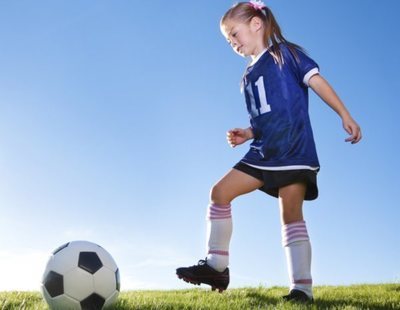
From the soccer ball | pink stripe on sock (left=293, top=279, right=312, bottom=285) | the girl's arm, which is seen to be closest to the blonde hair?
the girl's arm

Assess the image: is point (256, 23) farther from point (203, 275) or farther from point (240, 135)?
point (203, 275)

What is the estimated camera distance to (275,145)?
529cm

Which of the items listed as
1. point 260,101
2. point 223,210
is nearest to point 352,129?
point 260,101

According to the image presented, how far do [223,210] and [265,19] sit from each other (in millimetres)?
2192

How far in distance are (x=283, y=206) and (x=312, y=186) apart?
0.38m

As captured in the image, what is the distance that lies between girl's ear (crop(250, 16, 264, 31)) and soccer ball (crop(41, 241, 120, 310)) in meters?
2.96

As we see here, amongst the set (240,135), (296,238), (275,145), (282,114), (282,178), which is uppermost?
(282,114)

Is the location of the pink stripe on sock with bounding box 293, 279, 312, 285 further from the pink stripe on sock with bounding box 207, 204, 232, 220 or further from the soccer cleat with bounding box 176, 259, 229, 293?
the pink stripe on sock with bounding box 207, 204, 232, 220

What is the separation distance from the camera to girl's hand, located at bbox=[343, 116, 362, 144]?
16.3ft

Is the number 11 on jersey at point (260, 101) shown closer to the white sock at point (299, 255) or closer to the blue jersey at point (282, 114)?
the blue jersey at point (282, 114)

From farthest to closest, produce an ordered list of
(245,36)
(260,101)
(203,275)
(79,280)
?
(245,36) < (260,101) < (203,275) < (79,280)

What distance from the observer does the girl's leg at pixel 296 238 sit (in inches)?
202

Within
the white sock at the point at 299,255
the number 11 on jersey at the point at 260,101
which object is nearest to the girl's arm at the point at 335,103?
the number 11 on jersey at the point at 260,101

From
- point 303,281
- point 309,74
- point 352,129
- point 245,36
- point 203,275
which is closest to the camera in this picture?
point 352,129
